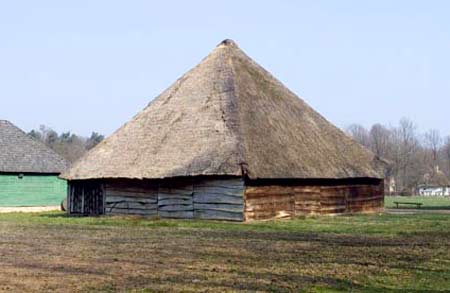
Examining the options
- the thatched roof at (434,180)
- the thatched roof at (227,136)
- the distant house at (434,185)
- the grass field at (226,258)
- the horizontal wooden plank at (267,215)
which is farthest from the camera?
the thatched roof at (434,180)

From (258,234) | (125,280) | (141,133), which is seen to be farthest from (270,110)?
(125,280)

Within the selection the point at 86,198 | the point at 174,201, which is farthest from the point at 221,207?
the point at 86,198

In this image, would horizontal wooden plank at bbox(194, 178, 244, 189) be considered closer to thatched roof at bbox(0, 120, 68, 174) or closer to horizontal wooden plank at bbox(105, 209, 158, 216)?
horizontal wooden plank at bbox(105, 209, 158, 216)

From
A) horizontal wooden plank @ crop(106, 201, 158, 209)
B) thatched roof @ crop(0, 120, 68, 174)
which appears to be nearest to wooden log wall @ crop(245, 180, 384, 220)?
horizontal wooden plank @ crop(106, 201, 158, 209)

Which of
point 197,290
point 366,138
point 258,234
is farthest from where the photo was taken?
point 366,138

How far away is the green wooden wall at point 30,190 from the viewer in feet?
130

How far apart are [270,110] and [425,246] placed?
16276mm

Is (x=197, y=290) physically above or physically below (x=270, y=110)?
below

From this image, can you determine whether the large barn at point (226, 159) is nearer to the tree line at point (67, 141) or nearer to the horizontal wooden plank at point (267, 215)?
the horizontal wooden plank at point (267, 215)

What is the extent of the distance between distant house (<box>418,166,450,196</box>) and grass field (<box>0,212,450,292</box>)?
9004 centimetres

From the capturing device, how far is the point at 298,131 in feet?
109

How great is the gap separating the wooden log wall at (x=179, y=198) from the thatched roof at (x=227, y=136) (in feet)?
2.84

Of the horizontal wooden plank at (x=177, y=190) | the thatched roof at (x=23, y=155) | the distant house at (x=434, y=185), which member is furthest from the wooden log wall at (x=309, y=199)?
the distant house at (x=434, y=185)

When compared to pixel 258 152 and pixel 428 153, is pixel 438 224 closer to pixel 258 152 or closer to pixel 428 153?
pixel 258 152
